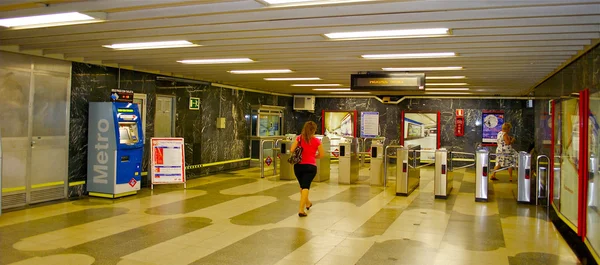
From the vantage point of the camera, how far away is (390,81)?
8562 millimetres

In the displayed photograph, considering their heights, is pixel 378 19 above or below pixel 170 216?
above

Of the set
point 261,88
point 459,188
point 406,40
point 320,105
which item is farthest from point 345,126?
point 406,40

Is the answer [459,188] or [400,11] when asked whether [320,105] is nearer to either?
[459,188]

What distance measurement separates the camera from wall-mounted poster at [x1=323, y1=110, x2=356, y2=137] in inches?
698

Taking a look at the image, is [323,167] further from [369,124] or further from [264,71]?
[369,124]

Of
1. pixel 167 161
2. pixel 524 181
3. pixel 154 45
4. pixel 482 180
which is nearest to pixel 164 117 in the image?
pixel 167 161

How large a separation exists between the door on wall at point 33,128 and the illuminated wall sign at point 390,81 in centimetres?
548

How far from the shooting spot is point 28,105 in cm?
788

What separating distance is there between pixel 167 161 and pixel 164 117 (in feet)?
5.08

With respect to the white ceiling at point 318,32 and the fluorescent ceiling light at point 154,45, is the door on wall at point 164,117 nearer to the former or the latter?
the white ceiling at point 318,32

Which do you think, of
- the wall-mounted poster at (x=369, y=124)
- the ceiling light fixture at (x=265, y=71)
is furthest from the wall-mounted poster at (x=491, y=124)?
the ceiling light fixture at (x=265, y=71)

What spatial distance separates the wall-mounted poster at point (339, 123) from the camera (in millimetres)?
17723

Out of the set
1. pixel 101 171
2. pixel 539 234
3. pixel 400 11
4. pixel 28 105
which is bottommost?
pixel 539 234

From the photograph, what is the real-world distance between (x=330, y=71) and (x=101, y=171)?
4.98 metres
